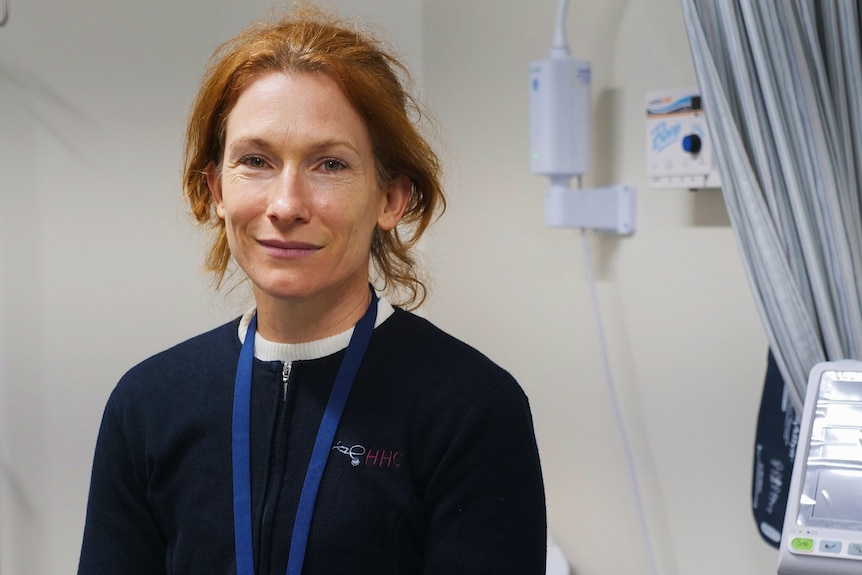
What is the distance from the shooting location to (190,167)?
1.07m

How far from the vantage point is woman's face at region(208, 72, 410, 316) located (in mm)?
919

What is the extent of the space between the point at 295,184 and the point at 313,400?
219 millimetres

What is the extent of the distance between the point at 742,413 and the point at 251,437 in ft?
3.30

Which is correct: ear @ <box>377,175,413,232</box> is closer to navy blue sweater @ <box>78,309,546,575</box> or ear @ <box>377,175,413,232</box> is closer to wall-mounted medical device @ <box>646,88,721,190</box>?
navy blue sweater @ <box>78,309,546,575</box>

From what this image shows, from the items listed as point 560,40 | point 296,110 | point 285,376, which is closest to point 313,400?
point 285,376

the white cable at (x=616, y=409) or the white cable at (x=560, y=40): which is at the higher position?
the white cable at (x=560, y=40)

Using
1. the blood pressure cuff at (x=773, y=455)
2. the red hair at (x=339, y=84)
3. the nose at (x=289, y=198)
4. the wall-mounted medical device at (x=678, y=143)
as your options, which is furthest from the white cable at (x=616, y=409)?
the nose at (x=289, y=198)

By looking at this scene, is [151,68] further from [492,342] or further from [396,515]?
[396,515]

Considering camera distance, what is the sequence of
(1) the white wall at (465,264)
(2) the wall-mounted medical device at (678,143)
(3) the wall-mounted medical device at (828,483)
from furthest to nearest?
(1) the white wall at (465,264) → (2) the wall-mounted medical device at (678,143) → (3) the wall-mounted medical device at (828,483)

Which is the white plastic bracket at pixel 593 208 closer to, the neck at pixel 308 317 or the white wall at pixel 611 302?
the white wall at pixel 611 302

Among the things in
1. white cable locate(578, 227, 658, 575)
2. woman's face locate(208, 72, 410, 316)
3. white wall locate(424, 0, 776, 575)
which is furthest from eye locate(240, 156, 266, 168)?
white cable locate(578, 227, 658, 575)

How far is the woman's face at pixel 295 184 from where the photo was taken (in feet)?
3.01

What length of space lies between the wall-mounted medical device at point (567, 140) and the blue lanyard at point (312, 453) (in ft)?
3.16

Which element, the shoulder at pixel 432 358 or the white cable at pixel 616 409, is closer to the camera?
the shoulder at pixel 432 358
